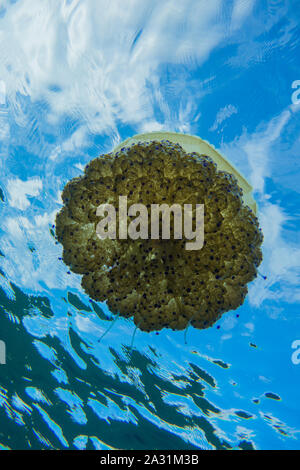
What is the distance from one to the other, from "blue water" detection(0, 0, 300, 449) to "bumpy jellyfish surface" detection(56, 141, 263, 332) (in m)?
2.16

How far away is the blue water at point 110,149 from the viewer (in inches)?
253

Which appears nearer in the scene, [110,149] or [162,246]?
[162,246]

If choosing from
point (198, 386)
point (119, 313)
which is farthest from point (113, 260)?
point (198, 386)

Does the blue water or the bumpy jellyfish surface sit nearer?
the bumpy jellyfish surface

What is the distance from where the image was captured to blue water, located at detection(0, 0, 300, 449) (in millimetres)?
6434

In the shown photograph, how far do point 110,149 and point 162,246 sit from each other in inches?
140

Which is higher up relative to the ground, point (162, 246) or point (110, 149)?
point (110, 149)

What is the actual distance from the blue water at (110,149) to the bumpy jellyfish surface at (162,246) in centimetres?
216

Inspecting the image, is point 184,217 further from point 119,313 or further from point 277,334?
point 277,334

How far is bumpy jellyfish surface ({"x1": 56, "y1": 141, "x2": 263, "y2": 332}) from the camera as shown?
4.97 metres

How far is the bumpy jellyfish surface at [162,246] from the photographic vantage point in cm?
497

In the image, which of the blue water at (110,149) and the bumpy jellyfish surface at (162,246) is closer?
the bumpy jellyfish surface at (162,246)

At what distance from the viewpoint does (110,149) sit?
761 cm

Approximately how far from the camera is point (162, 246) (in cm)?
507
